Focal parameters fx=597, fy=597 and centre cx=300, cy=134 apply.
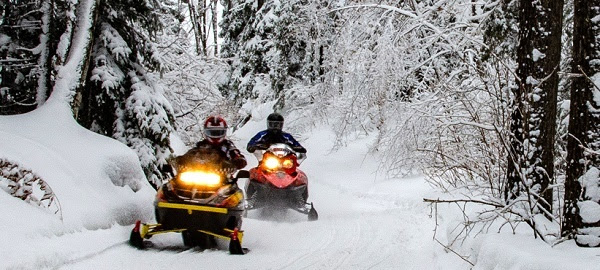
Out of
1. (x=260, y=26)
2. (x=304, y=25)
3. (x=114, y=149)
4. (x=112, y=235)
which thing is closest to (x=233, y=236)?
(x=112, y=235)

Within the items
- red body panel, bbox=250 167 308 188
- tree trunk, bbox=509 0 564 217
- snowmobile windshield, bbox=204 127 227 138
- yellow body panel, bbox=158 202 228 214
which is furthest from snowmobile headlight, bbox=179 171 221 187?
tree trunk, bbox=509 0 564 217

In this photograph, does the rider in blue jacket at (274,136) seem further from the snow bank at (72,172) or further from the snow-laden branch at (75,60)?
the snow-laden branch at (75,60)

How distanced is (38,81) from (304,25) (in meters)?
12.8

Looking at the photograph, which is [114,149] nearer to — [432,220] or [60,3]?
[60,3]

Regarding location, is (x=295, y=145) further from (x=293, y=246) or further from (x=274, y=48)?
(x=274, y=48)

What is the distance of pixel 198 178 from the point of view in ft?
22.9

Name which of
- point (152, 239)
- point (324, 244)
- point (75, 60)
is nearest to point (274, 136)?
point (75, 60)

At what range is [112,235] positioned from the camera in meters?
6.89

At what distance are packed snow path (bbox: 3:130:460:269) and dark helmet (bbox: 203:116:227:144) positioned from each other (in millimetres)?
1382

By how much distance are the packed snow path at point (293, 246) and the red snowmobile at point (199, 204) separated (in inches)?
8.2

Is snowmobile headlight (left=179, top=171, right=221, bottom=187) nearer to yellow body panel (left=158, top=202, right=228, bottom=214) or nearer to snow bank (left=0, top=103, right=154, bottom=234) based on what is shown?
yellow body panel (left=158, top=202, right=228, bottom=214)

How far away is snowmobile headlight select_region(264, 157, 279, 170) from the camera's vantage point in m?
9.70

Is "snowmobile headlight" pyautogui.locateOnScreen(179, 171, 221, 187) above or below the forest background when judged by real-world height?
below

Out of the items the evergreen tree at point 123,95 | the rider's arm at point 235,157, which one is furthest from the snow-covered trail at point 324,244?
the evergreen tree at point 123,95
